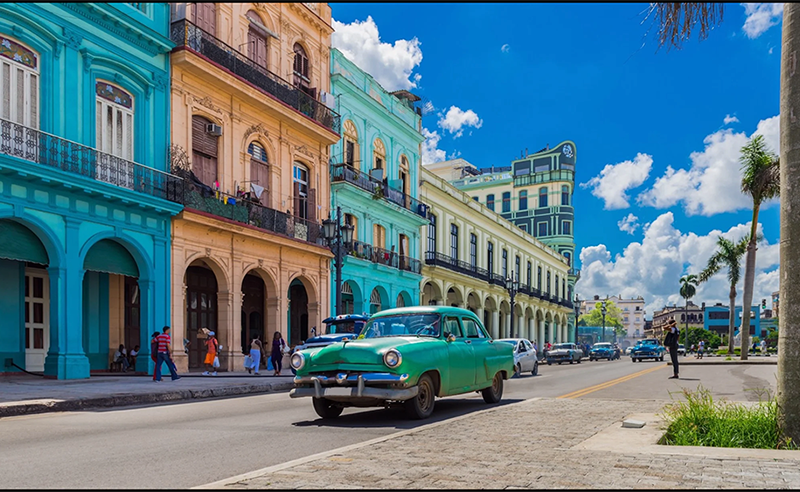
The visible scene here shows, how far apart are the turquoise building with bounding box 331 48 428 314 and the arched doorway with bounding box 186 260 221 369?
23.7 feet

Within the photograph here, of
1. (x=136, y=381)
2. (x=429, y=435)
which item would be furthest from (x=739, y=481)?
(x=136, y=381)

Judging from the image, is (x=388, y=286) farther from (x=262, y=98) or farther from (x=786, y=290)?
(x=786, y=290)

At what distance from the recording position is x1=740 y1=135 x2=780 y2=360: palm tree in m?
34.0

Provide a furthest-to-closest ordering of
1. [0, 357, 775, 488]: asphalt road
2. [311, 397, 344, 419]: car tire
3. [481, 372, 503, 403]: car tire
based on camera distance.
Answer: [481, 372, 503, 403]: car tire, [311, 397, 344, 419]: car tire, [0, 357, 775, 488]: asphalt road

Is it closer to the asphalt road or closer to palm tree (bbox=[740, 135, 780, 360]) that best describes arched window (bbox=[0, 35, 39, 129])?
the asphalt road

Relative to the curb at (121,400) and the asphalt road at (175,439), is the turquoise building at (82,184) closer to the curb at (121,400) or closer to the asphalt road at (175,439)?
the curb at (121,400)

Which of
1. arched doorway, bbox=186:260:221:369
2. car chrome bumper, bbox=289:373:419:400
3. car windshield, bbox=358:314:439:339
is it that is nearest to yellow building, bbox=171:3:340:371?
arched doorway, bbox=186:260:221:369

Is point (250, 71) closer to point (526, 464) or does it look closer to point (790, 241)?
point (790, 241)

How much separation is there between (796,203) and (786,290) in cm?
88

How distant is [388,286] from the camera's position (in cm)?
3856

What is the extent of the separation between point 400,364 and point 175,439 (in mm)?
3035

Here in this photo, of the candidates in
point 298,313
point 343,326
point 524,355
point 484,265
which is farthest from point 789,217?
point 484,265

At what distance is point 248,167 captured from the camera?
28.0 m

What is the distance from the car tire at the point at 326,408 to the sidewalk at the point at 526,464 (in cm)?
225
